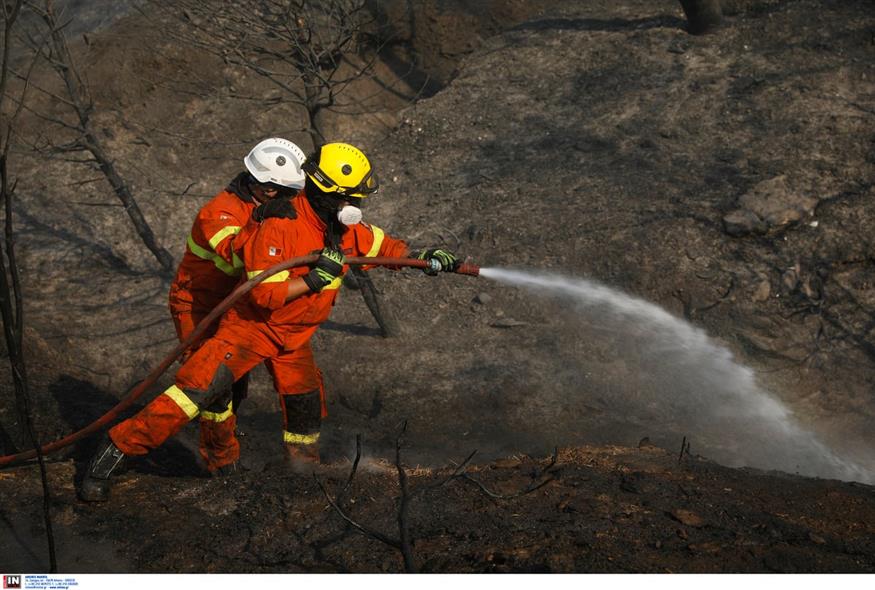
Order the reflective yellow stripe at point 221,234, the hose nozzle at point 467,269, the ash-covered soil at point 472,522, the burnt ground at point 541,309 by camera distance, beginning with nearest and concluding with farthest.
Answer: the ash-covered soil at point 472,522
the burnt ground at point 541,309
the reflective yellow stripe at point 221,234
the hose nozzle at point 467,269

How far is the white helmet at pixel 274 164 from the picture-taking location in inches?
217

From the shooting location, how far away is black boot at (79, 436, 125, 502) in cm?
495

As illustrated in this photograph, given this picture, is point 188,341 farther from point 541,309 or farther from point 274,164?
point 541,309

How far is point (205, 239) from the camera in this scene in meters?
5.48

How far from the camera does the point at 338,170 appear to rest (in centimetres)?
515

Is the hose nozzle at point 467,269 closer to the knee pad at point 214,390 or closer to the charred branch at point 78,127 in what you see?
the knee pad at point 214,390

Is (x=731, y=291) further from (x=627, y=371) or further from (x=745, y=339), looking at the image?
(x=627, y=371)

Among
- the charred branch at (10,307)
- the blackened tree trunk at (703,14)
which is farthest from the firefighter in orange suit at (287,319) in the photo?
the blackened tree trunk at (703,14)

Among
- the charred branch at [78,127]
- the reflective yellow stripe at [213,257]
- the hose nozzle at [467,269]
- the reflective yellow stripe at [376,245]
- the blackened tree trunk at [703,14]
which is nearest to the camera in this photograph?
the reflective yellow stripe at [213,257]

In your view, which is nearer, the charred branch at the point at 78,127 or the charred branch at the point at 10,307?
the charred branch at the point at 10,307

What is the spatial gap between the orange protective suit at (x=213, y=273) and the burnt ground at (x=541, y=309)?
43 centimetres

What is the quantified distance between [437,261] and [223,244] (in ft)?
4.65

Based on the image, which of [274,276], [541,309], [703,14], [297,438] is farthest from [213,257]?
[703,14]

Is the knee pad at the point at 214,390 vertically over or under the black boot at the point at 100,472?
over
